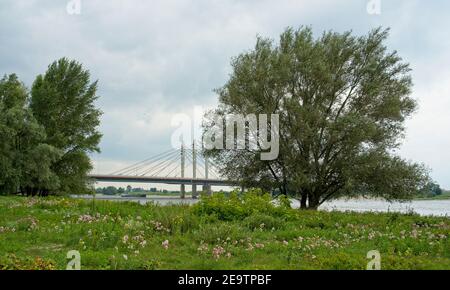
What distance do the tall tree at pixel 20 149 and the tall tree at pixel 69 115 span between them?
266 cm

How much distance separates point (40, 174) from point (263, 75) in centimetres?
2018

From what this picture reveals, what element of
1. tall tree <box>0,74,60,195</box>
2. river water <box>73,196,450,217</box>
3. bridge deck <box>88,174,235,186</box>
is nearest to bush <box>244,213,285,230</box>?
river water <box>73,196,450,217</box>

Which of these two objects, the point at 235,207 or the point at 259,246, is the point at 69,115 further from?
the point at 259,246

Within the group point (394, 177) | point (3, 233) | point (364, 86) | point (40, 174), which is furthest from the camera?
point (40, 174)

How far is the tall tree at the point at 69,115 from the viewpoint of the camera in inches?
1718

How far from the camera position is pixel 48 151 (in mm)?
37969

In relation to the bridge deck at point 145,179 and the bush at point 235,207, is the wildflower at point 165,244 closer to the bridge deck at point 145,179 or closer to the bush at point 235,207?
the bush at point 235,207

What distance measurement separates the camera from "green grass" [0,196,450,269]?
8.20 metres

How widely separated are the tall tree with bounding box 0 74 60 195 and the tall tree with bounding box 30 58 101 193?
2.66 meters

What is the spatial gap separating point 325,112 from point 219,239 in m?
22.1

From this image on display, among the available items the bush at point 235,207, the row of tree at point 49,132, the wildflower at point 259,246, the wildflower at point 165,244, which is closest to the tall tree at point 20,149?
the row of tree at point 49,132
